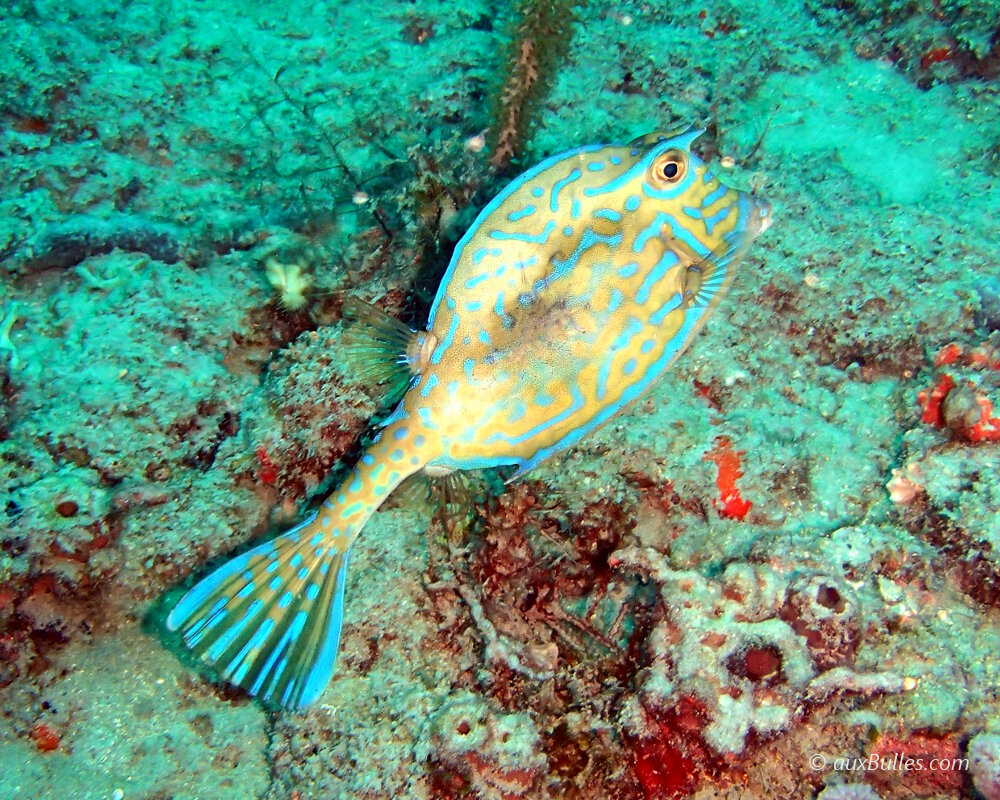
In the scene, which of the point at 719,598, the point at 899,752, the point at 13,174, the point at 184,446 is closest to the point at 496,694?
the point at 719,598

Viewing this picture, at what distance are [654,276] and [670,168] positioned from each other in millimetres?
457

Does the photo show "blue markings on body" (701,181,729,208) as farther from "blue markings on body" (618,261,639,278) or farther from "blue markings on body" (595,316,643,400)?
"blue markings on body" (595,316,643,400)

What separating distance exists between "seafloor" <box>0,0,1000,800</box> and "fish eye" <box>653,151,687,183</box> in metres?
1.21

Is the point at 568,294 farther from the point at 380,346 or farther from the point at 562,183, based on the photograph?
the point at 380,346

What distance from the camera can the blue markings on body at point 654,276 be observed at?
2711 millimetres

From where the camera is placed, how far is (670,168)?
2.70 m

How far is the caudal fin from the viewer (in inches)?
108

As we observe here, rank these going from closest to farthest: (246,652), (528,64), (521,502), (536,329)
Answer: (536,329), (246,652), (521,502), (528,64)

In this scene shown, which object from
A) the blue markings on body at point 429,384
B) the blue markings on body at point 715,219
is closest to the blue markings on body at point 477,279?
the blue markings on body at point 429,384

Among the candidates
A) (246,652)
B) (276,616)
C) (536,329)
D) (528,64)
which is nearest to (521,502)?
(536,329)

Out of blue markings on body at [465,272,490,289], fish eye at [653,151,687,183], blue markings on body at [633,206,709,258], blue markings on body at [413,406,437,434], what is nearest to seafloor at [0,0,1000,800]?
blue markings on body at [413,406,437,434]

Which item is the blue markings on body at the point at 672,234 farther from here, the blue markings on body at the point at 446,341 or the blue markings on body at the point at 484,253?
the blue markings on body at the point at 446,341

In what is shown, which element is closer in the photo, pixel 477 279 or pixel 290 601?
pixel 477 279

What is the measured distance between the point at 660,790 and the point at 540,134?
14.1 feet
